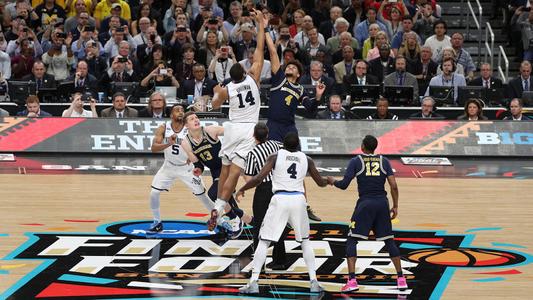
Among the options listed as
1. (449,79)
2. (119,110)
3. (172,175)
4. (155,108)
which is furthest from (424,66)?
(172,175)

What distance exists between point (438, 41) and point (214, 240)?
522 inches

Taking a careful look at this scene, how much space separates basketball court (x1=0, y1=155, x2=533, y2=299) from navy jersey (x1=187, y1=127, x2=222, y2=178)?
1129mm

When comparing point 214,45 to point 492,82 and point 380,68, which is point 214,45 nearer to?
point 380,68

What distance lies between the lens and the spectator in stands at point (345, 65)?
91.0 feet

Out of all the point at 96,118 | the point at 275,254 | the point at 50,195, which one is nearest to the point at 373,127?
the point at 96,118

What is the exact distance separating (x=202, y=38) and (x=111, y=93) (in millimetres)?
2872

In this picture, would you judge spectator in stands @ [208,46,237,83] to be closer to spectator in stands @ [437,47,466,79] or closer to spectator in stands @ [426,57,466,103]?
spectator in stands @ [426,57,466,103]

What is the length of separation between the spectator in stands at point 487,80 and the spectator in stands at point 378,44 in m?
2.10

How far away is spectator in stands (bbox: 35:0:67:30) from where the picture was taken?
30078 millimetres

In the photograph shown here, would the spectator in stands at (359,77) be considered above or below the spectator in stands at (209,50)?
below

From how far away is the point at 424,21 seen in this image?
30344 mm

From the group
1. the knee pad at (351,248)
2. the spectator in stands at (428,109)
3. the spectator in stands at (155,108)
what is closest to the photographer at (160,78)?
the spectator in stands at (155,108)

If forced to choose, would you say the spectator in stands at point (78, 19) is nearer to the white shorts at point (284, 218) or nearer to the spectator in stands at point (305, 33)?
the spectator in stands at point (305, 33)

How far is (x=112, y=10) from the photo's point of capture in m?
29.5
